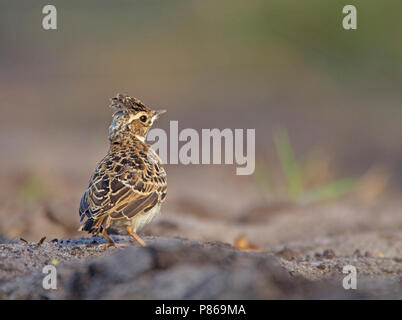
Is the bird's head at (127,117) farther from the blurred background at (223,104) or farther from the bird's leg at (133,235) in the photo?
the blurred background at (223,104)

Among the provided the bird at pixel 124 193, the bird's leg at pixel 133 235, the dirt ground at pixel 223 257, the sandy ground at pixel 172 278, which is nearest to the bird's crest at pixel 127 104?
the bird at pixel 124 193

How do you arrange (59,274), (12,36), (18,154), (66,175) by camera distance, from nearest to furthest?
(59,274) < (66,175) < (18,154) < (12,36)

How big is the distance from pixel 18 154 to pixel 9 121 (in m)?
4.33

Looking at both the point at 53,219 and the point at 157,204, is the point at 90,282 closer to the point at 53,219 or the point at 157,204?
the point at 157,204

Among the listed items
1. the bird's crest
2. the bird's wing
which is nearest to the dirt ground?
the bird's wing

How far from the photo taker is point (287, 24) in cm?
2589

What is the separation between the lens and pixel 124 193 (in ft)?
21.5

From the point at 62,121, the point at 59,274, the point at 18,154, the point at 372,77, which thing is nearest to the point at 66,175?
the point at 18,154

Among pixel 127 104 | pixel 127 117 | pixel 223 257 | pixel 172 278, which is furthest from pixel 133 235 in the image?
pixel 172 278

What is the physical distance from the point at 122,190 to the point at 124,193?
37mm

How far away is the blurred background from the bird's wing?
Answer: 2166 mm

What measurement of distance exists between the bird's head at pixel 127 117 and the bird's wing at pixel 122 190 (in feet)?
2.24

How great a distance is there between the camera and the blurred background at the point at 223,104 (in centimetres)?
1072

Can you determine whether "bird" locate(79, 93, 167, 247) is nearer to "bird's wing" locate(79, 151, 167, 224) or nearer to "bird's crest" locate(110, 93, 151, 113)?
"bird's wing" locate(79, 151, 167, 224)
